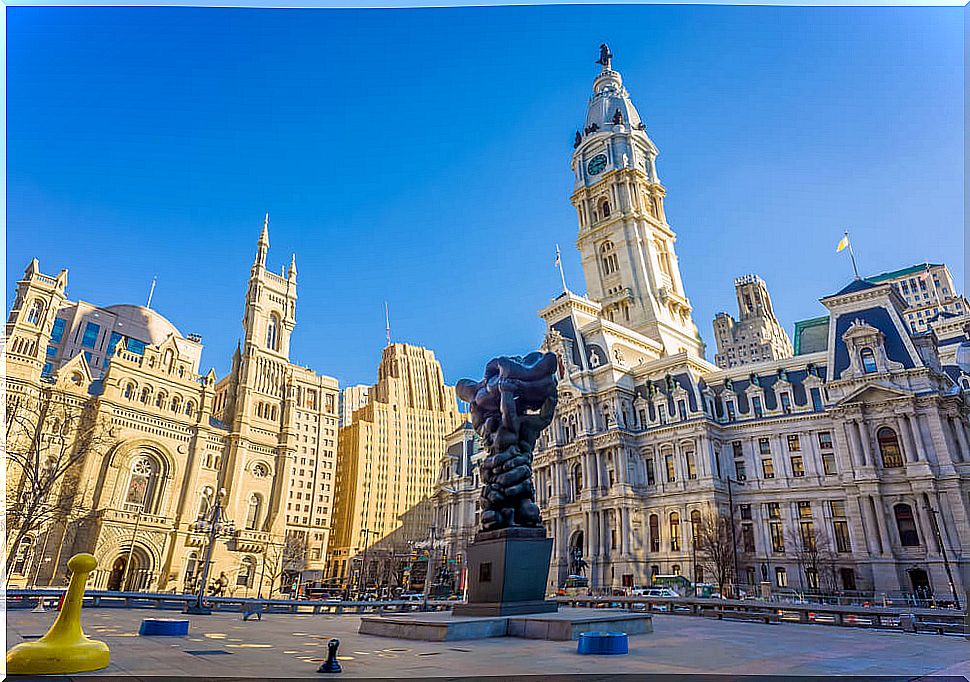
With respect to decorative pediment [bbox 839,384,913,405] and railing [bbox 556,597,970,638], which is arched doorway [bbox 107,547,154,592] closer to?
railing [bbox 556,597,970,638]

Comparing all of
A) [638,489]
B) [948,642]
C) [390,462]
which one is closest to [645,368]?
[638,489]

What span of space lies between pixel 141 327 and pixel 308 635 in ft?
285

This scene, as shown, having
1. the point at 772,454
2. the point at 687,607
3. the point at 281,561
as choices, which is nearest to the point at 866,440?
the point at 772,454

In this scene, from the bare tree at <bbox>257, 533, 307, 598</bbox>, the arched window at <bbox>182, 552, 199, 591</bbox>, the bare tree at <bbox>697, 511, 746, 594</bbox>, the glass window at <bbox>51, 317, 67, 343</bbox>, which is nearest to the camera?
the bare tree at <bbox>697, 511, 746, 594</bbox>

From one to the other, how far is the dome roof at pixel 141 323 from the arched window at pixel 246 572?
120ft

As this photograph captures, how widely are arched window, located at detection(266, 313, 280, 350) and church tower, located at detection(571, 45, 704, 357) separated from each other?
4549cm

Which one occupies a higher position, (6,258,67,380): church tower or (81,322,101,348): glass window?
(81,322,101,348): glass window

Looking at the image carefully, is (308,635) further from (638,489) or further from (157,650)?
(638,489)

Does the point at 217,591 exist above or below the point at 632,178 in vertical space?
below

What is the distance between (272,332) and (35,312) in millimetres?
28955

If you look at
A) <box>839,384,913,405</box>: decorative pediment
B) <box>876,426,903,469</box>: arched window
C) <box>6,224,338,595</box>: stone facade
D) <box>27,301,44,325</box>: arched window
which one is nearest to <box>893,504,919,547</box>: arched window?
<box>876,426,903,469</box>: arched window

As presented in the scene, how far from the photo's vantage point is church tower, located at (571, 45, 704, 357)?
75.9 metres

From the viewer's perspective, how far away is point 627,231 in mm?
80750

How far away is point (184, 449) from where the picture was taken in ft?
215
